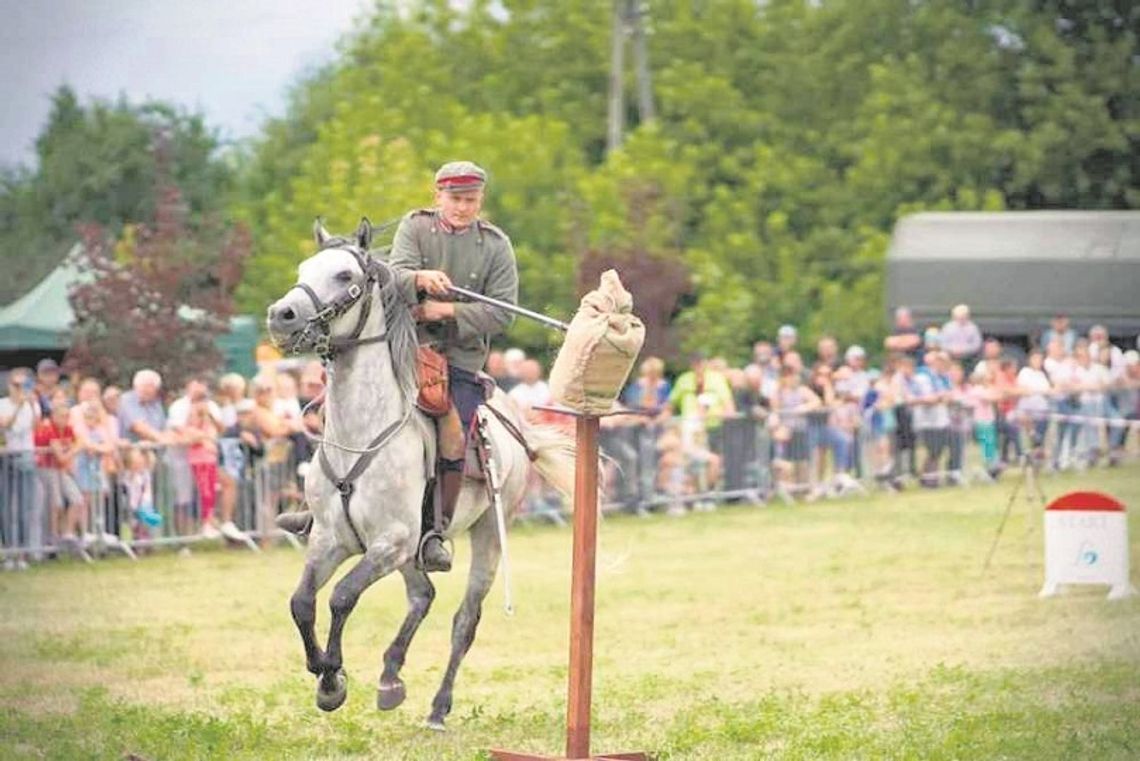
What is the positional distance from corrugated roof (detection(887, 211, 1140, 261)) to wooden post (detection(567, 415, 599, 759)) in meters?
29.3

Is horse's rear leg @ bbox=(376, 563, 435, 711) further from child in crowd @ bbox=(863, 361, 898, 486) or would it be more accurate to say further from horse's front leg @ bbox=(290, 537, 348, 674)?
child in crowd @ bbox=(863, 361, 898, 486)

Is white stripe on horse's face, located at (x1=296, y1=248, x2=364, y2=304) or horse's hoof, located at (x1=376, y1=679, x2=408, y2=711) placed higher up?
white stripe on horse's face, located at (x1=296, y1=248, x2=364, y2=304)

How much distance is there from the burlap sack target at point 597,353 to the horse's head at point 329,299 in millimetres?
1458

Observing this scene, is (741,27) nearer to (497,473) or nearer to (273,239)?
(273,239)

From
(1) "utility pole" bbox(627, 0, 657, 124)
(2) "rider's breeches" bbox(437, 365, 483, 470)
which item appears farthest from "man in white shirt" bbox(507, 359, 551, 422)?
(1) "utility pole" bbox(627, 0, 657, 124)

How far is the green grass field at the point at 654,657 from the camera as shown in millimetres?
11242

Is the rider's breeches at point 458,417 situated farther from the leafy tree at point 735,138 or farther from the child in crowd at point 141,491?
the leafy tree at point 735,138

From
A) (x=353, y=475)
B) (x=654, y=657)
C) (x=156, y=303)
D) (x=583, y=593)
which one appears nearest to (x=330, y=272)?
(x=353, y=475)

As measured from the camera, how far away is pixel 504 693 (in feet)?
44.2

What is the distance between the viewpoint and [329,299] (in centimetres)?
1093

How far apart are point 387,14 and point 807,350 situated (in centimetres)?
1810

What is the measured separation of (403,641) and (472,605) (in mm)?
617

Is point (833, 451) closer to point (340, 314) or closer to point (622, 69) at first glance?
point (340, 314)

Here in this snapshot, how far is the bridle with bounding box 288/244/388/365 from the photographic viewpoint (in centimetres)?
A: 1083
